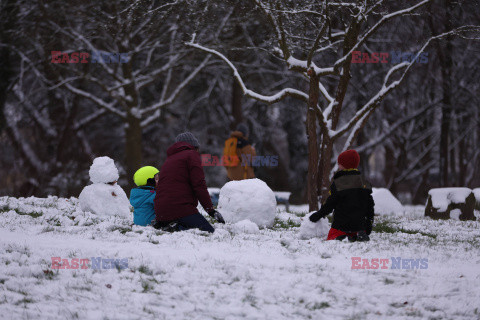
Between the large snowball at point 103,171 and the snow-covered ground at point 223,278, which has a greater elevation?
the large snowball at point 103,171

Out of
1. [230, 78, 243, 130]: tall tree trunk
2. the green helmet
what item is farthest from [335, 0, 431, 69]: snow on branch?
[230, 78, 243, 130]: tall tree trunk

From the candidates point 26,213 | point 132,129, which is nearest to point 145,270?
point 26,213

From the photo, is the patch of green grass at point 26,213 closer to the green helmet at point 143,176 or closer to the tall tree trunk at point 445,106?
the green helmet at point 143,176

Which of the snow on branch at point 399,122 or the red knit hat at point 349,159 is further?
the snow on branch at point 399,122

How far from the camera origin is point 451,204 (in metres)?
11.6

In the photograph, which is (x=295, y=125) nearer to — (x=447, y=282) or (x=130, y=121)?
(x=130, y=121)

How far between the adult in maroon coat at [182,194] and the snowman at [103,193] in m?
1.28

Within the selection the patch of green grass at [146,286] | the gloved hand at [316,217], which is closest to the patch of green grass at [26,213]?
the patch of green grass at [146,286]

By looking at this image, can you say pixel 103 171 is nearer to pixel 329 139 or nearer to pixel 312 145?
pixel 312 145

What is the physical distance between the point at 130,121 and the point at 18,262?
11301 mm

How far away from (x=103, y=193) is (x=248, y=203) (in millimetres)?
2281

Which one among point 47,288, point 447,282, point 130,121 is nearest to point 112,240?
point 47,288

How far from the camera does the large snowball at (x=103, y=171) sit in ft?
27.9

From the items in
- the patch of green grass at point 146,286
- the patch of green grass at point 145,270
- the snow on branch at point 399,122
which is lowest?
the patch of green grass at point 146,286
